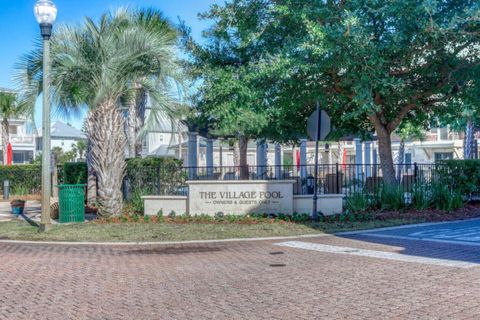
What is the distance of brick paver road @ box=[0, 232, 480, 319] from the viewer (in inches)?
223

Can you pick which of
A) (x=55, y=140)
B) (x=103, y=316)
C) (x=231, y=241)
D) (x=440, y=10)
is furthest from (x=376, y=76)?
(x=55, y=140)

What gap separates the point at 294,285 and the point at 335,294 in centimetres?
70

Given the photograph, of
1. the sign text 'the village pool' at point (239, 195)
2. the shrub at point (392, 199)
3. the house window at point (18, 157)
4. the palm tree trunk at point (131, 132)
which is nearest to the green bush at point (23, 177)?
the palm tree trunk at point (131, 132)

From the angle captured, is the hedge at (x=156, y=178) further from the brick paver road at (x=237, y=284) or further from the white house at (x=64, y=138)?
the white house at (x=64, y=138)

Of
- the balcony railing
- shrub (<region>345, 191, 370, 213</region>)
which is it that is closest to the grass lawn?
shrub (<region>345, 191, 370, 213</region>)

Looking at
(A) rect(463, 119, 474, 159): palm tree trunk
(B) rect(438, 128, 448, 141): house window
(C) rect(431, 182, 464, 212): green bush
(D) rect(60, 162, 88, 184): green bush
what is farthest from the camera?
(B) rect(438, 128, 448, 141): house window

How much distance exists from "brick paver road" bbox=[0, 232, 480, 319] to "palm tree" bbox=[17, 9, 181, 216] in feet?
14.3

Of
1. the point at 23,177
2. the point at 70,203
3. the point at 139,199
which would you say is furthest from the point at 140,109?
the point at 23,177

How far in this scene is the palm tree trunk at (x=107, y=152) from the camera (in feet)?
45.8

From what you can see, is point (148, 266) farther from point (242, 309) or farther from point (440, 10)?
point (440, 10)

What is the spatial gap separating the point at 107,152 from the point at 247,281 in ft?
26.5

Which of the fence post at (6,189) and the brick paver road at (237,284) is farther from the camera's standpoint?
the fence post at (6,189)

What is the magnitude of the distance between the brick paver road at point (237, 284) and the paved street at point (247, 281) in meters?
0.01

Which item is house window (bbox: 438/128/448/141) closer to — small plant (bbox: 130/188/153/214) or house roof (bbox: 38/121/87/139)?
small plant (bbox: 130/188/153/214)
